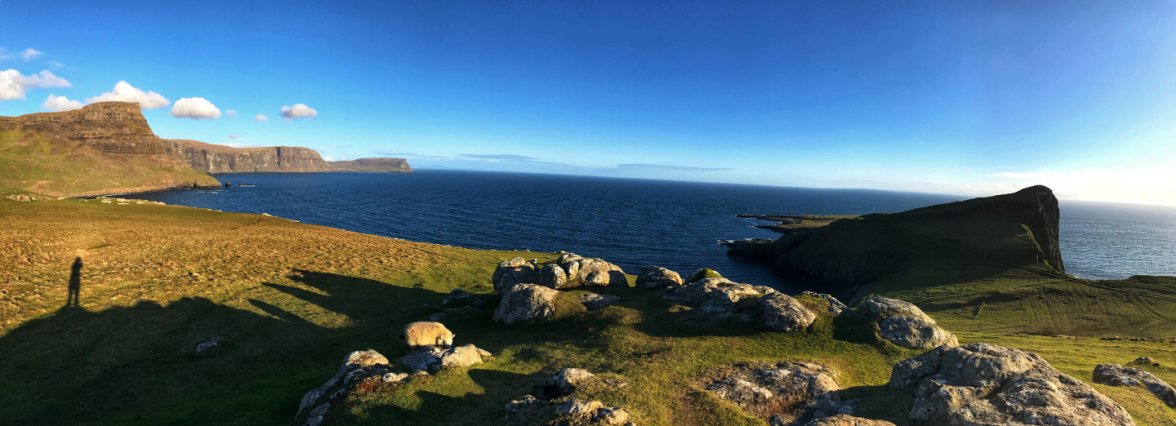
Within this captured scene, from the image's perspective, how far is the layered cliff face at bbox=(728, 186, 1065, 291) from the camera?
82250 mm

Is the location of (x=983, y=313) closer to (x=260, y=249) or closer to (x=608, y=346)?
(x=608, y=346)

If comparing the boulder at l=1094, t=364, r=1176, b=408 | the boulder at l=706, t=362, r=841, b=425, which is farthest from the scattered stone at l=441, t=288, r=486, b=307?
the boulder at l=1094, t=364, r=1176, b=408

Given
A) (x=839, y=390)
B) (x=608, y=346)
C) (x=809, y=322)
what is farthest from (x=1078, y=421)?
(x=608, y=346)

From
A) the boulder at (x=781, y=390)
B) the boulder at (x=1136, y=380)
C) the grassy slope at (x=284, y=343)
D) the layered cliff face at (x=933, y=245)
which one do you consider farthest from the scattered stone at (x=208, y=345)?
the layered cliff face at (x=933, y=245)

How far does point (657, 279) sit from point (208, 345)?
36.0 metres

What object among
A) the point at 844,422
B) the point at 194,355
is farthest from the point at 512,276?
the point at 844,422

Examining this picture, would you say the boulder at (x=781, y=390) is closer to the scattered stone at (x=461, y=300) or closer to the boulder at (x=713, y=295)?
the boulder at (x=713, y=295)

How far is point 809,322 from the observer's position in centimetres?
2861

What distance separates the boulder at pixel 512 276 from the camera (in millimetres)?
44406

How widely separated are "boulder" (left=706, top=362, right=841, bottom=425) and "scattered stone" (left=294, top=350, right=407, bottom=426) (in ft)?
52.9

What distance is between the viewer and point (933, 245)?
300 ft

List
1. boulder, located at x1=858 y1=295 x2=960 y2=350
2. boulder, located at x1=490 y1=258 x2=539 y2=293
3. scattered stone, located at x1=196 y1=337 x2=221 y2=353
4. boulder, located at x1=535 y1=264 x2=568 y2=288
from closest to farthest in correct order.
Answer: boulder, located at x1=858 y1=295 x2=960 y2=350 → scattered stone, located at x1=196 y1=337 x2=221 y2=353 → boulder, located at x1=535 y1=264 x2=568 y2=288 → boulder, located at x1=490 y1=258 x2=539 y2=293

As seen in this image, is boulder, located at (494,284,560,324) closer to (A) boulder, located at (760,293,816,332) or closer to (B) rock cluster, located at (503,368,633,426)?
(B) rock cluster, located at (503,368,633,426)

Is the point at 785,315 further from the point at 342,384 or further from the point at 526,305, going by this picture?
the point at 342,384
